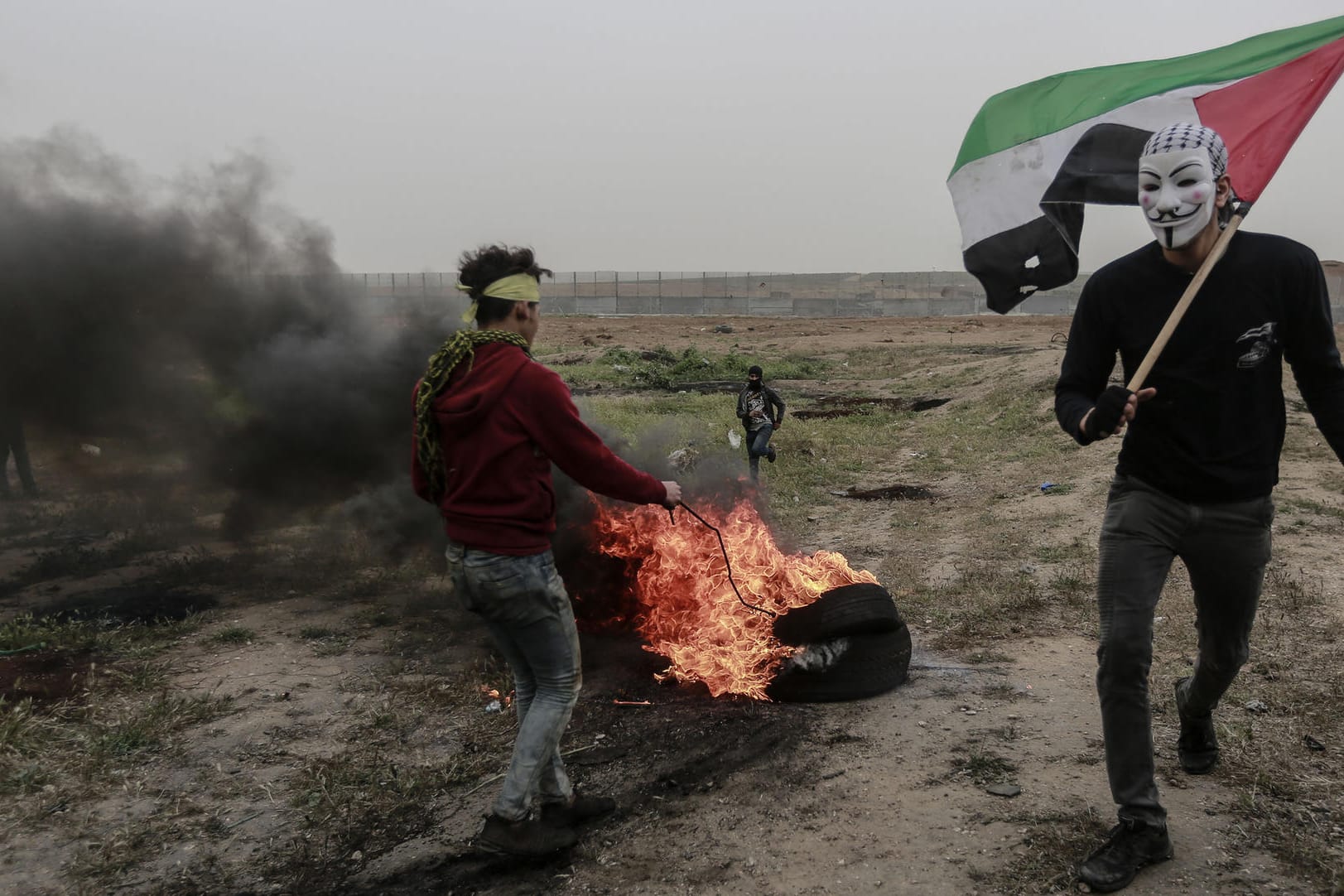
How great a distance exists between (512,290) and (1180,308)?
230 cm

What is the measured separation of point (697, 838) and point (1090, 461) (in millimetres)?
9006

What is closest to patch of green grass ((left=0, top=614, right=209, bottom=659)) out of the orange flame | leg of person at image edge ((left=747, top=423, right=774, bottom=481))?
the orange flame

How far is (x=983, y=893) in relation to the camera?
3029 mm

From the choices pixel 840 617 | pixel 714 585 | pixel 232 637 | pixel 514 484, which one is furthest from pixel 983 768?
pixel 232 637

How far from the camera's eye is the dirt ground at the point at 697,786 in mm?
3277

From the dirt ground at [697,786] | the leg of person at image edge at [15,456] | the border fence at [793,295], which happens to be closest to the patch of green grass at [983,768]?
the dirt ground at [697,786]

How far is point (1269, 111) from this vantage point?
376 centimetres

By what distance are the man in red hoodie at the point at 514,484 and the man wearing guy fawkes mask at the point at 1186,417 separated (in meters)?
1.62

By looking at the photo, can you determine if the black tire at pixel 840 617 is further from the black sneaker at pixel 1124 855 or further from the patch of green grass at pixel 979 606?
the black sneaker at pixel 1124 855

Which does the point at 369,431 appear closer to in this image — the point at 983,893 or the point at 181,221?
the point at 181,221

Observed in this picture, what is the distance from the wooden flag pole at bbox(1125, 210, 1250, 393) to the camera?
2959 millimetres

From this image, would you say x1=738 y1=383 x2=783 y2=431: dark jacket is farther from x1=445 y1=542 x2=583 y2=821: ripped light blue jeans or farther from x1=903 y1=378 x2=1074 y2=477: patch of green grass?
x1=445 y1=542 x2=583 y2=821: ripped light blue jeans

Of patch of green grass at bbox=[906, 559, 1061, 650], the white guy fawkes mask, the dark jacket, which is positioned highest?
the white guy fawkes mask

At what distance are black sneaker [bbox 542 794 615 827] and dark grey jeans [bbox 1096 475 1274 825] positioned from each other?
191 centimetres
